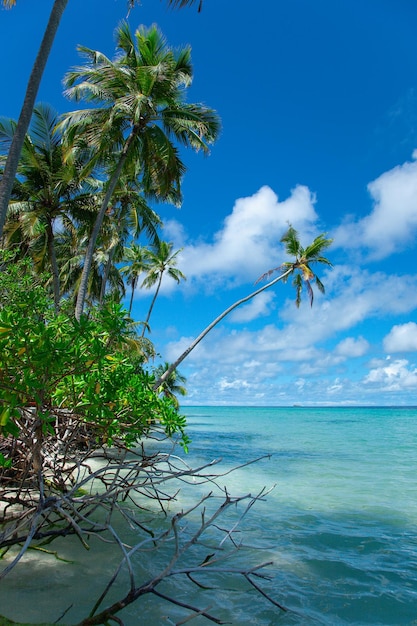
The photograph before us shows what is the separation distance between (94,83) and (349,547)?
12881 mm

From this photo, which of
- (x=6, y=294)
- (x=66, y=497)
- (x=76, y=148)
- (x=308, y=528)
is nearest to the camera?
(x=66, y=497)

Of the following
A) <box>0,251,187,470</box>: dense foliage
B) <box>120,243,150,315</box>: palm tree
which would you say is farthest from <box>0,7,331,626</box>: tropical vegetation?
<box>120,243,150,315</box>: palm tree

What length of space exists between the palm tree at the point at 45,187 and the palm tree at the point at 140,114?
63.2 inches

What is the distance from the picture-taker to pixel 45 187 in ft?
47.0

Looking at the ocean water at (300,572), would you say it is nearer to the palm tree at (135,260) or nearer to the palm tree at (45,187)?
the palm tree at (45,187)

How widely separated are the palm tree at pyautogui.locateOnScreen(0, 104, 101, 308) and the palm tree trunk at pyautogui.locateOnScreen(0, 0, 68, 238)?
262 inches

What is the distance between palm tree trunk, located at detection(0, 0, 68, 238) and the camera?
6.43m

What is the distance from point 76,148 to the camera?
1362cm

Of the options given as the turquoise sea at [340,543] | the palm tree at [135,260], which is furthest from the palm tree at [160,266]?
the turquoise sea at [340,543]

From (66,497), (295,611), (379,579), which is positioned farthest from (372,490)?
(66,497)

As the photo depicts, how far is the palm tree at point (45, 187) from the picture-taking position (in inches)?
536

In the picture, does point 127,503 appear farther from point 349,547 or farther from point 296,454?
point 296,454

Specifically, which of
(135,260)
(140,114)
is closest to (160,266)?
(135,260)

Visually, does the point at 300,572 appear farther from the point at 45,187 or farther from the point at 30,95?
the point at 45,187
